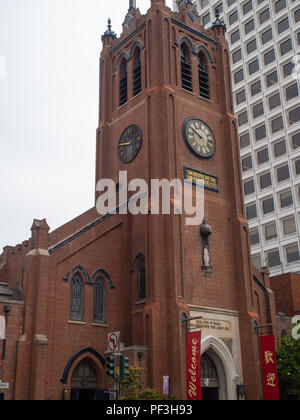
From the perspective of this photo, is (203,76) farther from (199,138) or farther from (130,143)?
(130,143)

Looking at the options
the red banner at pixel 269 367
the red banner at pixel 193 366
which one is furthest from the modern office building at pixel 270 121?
the red banner at pixel 193 366

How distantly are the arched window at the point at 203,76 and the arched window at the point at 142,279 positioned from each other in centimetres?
1346

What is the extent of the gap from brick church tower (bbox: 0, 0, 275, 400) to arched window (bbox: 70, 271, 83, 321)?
88mm

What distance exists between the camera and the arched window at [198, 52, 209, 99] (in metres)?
38.4

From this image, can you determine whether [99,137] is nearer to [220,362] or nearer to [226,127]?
[226,127]

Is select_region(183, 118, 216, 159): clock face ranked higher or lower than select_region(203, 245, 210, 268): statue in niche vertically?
higher

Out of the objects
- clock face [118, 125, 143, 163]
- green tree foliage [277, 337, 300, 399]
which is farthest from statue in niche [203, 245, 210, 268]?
clock face [118, 125, 143, 163]

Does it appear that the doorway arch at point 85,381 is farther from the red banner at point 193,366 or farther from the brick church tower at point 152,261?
the red banner at point 193,366

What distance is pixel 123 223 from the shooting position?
110ft

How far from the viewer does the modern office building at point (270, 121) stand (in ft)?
193

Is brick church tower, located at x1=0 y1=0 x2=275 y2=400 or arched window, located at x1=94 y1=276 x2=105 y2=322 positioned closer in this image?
brick church tower, located at x1=0 y1=0 x2=275 y2=400

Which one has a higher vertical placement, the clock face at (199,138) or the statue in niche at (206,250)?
the clock face at (199,138)

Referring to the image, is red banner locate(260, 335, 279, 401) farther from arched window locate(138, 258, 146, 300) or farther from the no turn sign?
the no turn sign
